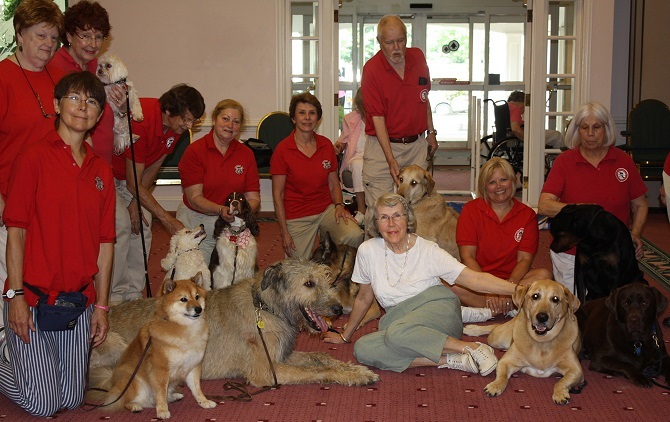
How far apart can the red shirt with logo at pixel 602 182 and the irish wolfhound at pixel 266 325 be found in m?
2.04

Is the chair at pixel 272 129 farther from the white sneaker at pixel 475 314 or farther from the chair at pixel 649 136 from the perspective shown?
the white sneaker at pixel 475 314

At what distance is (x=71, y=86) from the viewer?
10.3 ft

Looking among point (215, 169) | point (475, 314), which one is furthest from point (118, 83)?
point (475, 314)

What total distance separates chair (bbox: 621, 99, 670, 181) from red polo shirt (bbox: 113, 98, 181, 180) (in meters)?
5.79

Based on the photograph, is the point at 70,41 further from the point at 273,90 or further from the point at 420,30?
the point at 420,30

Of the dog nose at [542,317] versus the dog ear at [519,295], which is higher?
the dog ear at [519,295]

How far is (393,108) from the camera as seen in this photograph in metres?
5.74

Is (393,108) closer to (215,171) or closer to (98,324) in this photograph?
(215,171)

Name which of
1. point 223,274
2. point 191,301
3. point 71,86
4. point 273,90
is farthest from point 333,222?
point 273,90

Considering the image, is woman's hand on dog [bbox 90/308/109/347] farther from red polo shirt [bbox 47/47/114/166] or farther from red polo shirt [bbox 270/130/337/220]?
red polo shirt [bbox 270/130/337/220]

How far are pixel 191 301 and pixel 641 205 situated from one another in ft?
10.2

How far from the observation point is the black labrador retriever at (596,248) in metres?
4.53

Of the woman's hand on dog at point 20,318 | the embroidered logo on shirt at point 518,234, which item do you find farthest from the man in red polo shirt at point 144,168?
the embroidered logo on shirt at point 518,234

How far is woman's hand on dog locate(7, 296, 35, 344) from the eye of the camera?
3148 millimetres
